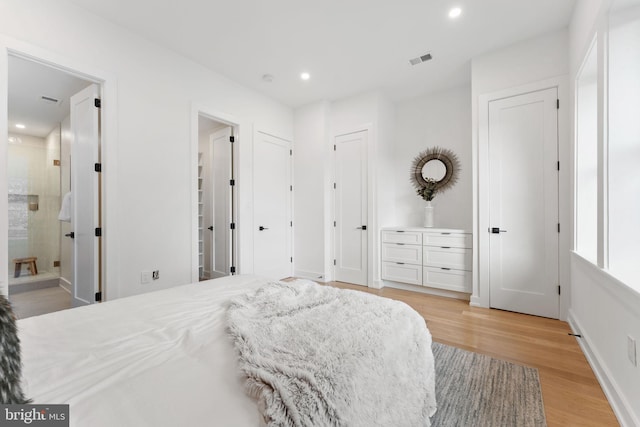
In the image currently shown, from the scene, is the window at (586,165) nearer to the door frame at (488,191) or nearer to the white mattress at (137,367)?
the door frame at (488,191)

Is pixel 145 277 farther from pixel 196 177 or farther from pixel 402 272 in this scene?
pixel 402 272

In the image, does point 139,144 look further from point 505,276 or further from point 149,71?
point 505,276

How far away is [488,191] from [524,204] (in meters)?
0.36

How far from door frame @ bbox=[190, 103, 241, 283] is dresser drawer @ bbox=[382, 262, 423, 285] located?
6.94ft

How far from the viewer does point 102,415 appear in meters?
0.62

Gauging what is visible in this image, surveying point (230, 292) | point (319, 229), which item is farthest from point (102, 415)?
point (319, 229)

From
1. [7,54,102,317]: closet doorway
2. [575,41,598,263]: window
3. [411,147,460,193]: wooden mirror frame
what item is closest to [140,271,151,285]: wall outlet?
[7,54,102,317]: closet doorway

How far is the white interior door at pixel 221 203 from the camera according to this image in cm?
386

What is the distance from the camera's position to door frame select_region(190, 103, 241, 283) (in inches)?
121

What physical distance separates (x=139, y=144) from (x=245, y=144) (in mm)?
1359

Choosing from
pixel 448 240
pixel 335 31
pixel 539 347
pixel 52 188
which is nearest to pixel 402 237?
pixel 448 240

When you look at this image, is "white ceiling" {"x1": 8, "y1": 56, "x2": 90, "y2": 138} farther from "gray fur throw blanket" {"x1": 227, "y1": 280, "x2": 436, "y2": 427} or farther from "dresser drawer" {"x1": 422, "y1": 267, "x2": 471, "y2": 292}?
"dresser drawer" {"x1": 422, "y1": 267, "x2": 471, "y2": 292}

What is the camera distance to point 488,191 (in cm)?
302

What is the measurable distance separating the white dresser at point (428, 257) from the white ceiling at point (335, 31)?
2128 millimetres
